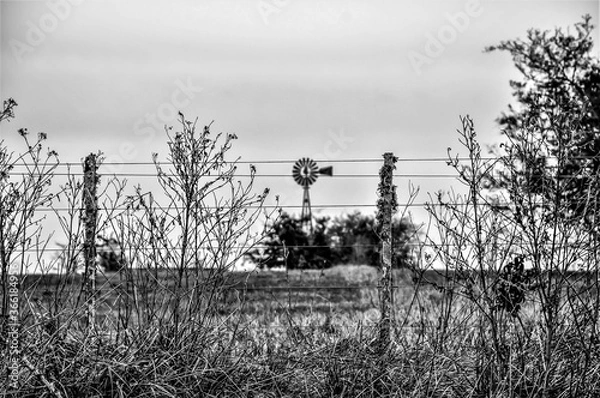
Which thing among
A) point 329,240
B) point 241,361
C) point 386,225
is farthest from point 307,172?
point 329,240

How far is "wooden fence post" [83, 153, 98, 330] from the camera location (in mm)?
6353

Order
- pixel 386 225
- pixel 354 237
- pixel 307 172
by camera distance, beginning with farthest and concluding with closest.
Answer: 1. pixel 354 237
2. pixel 307 172
3. pixel 386 225

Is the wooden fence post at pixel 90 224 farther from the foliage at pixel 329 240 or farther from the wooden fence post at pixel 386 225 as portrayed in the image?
the foliage at pixel 329 240

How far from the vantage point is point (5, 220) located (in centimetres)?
573

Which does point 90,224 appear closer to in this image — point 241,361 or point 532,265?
point 241,361

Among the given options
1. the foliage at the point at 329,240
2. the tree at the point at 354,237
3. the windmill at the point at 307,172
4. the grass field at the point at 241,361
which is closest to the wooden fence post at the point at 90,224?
the grass field at the point at 241,361

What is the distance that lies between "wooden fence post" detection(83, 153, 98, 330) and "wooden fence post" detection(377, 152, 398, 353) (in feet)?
7.28

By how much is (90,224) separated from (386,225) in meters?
2.53

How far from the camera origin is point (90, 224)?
24.1ft

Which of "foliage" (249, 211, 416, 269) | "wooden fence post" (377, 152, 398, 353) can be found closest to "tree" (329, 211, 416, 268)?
"foliage" (249, 211, 416, 269)

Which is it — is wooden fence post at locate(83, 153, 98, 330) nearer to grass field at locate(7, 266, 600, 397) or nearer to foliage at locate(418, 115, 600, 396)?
grass field at locate(7, 266, 600, 397)

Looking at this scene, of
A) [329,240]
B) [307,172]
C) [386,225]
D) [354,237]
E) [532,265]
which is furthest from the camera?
[354,237]

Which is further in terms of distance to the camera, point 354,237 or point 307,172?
point 354,237

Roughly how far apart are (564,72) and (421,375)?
16.9m
